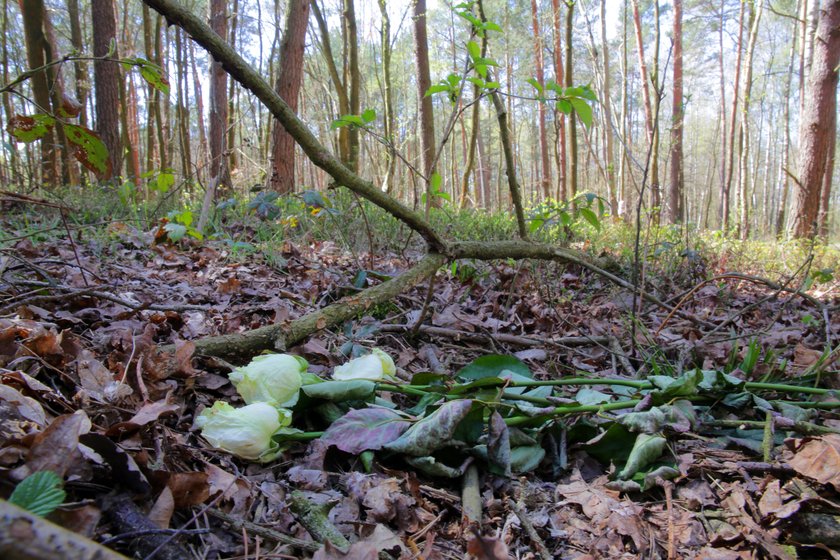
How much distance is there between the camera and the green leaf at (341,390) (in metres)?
1.21

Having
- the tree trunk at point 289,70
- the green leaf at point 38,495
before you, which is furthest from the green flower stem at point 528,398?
the tree trunk at point 289,70

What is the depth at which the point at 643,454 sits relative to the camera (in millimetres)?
1089

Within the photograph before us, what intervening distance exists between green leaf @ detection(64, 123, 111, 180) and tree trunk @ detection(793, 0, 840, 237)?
26.7 ft

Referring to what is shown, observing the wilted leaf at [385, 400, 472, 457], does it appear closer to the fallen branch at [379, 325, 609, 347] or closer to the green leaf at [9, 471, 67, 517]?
the green leaf at [9, 471, 67, 517]

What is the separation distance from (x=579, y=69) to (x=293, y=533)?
29621mm

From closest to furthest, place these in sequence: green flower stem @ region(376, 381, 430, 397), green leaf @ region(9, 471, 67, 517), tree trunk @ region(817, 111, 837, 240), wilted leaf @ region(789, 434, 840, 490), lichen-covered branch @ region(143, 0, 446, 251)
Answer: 1. green leaf @ region(9, 471, 67, 517)
2. wilted leaf @ region(789, 434, 840, 490)
3. green flower stem @ region(376, 381, 430, 397)
4. lichen-covered branch @ region(143, 0, 446, 251)
5. tree trunk @ region(817, 111, 837, 240)

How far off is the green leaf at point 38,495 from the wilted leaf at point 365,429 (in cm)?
59

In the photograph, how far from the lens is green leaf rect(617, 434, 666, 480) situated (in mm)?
1083

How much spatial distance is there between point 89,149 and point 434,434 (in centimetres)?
126

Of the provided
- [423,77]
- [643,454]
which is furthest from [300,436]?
[423,77]

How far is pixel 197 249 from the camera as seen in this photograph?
3.50m

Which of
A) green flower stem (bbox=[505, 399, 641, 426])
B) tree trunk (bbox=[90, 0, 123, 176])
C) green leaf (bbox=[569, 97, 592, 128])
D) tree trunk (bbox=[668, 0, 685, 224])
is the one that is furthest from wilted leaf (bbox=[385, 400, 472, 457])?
tree trunk (bbox=[668, 0, 685, 224])

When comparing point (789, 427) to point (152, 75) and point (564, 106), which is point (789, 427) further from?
point (152, 75)

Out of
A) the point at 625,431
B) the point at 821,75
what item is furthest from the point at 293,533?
the point at 821,75
